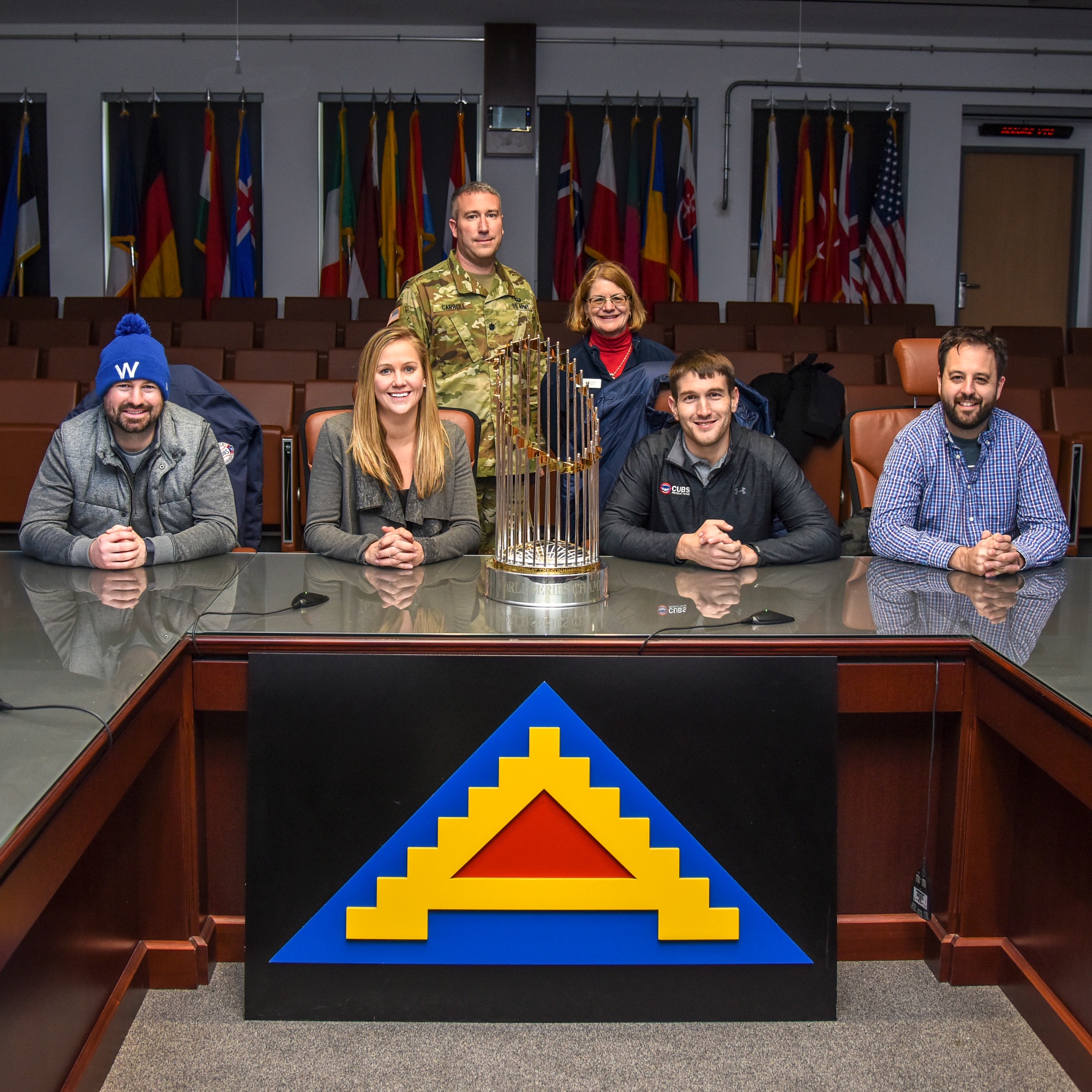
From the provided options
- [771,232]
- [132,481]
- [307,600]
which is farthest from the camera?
[771,232]

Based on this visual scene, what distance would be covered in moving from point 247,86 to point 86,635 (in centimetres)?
709

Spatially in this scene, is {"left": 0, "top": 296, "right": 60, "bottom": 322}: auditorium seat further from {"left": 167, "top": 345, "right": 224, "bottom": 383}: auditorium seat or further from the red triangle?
the red triangle

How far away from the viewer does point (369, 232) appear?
7.69 m

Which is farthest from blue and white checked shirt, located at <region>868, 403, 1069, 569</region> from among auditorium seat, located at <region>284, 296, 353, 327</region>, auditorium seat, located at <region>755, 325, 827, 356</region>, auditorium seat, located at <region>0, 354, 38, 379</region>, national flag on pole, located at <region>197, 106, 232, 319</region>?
national flag on pole, located at <region>197, 106, 232, 319</region>

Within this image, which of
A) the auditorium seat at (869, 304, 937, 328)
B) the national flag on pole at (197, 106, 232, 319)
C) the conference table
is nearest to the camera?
the conference table

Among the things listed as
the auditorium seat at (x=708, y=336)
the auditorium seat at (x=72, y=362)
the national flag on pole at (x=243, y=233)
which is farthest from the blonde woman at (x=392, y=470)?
the national flag on pole at (x=243, y=233)

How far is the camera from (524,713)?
63.3 inches

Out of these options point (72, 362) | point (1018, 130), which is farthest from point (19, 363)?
point (1018, 130)

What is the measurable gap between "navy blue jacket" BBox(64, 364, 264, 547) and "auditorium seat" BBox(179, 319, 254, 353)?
11.8 ft

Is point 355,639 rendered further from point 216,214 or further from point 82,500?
point 216,214

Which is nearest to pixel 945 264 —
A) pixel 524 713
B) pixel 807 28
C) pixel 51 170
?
pixel 807 28

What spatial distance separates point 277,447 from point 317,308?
128 inches

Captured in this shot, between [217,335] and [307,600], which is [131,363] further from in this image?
[217,335]

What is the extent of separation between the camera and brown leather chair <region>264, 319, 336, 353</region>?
6.24 metres
